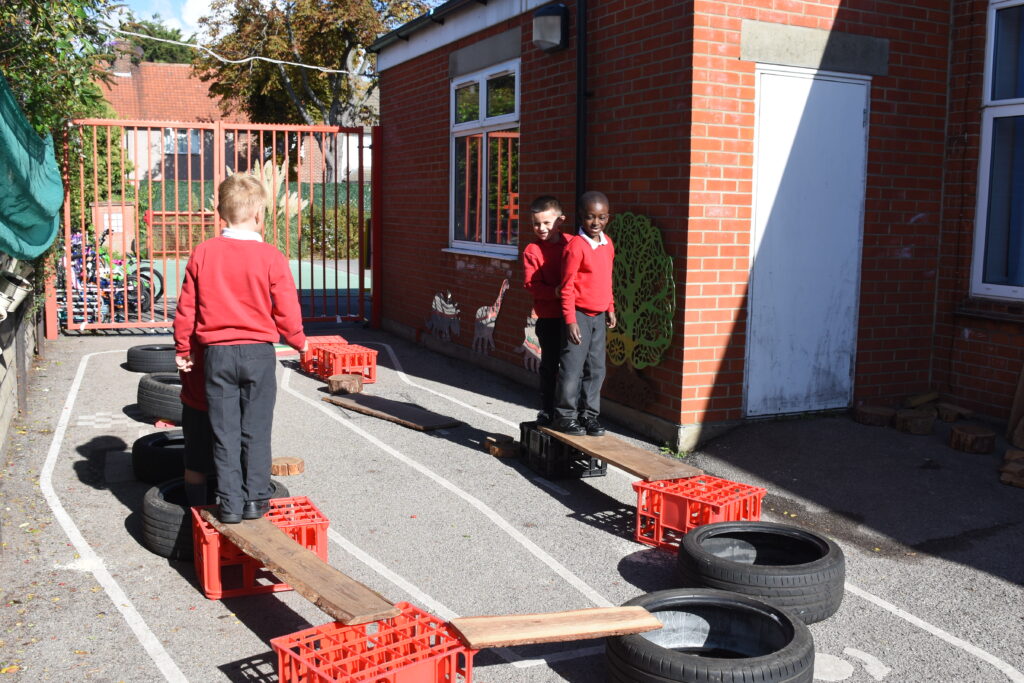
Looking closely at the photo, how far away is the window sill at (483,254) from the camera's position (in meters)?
10.5

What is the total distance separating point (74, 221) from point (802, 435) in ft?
39.0

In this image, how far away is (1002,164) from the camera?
781cm

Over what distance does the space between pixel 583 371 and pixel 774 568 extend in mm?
2499

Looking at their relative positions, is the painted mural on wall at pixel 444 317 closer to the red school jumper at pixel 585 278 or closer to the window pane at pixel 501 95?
the window pane at pixel 501 95

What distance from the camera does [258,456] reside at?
503 cm

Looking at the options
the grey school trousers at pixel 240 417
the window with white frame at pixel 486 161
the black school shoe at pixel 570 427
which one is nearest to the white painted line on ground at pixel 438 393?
the window with white frame at pixel 486 161

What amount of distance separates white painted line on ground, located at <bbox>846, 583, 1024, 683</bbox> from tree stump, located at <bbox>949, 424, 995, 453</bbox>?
7.87ft

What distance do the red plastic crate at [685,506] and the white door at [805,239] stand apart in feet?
6.50

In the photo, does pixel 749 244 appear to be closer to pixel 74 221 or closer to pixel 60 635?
pixel 60 635

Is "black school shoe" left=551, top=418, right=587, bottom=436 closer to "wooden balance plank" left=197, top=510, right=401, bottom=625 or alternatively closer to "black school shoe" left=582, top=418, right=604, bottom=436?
"black school shoe" left=582, top=418, right=604, bottom=436

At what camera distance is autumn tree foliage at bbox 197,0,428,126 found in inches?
1235

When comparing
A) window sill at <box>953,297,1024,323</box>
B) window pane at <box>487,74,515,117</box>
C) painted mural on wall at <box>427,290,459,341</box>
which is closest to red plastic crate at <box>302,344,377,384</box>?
painted mural on wall at <box>427,290,459,341</box>

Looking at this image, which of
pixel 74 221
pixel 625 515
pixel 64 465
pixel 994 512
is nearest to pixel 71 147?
pixel 74 221

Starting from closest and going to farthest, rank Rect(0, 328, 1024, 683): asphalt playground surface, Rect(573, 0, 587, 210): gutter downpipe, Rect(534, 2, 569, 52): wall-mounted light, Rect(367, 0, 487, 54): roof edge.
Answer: Rect(0, 328, 1024, 683): asphalt playground surface < Rect(573, 0, 587, 210): gutter downpipe < Rect(534, 2, 569, 52): wall-mounted light < Rect(367, 0, 487, 54): roof edge
